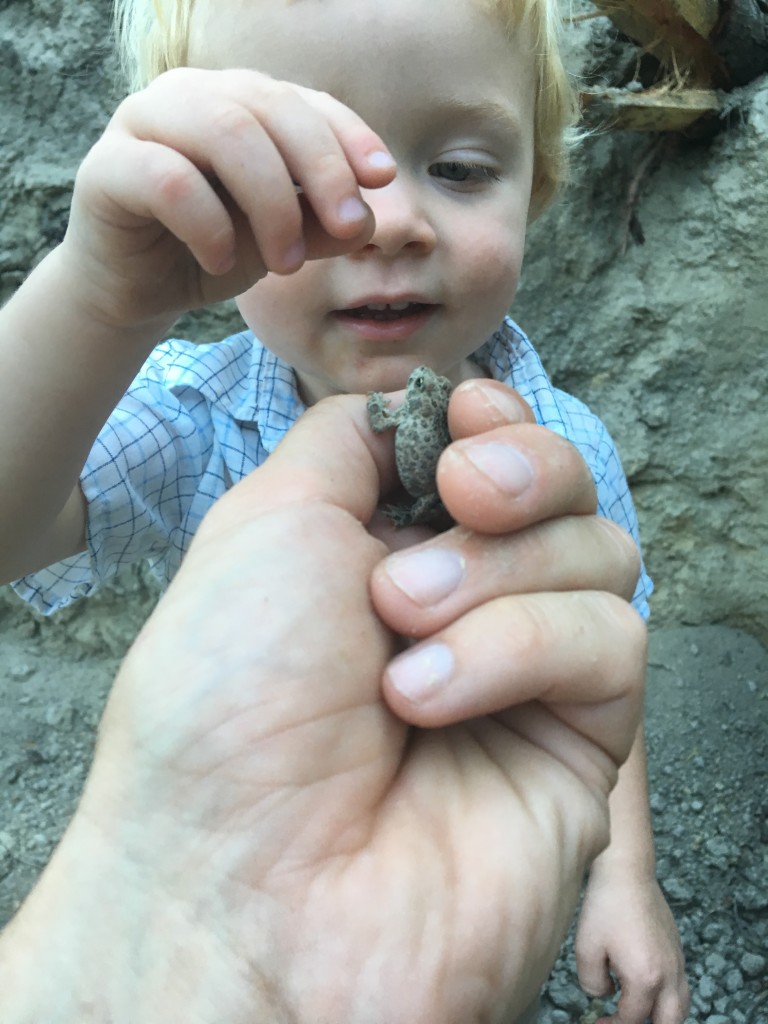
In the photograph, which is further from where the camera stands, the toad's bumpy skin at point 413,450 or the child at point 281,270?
the toad's bumpy skin at point 413,450

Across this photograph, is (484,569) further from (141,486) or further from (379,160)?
(141,486)

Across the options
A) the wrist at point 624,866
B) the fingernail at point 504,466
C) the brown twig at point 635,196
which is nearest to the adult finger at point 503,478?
the fingernail at point 504,466

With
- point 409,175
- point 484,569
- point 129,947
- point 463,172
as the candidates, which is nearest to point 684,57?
point 463,172

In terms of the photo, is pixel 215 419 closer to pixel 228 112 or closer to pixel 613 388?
pixel 228 112

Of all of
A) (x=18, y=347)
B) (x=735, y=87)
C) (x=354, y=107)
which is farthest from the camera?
(x=735, y=87)

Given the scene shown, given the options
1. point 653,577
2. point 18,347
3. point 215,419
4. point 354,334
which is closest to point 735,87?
point 653,577

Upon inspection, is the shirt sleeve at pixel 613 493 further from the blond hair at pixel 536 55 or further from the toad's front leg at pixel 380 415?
the toad's front leg at pixel 380 415

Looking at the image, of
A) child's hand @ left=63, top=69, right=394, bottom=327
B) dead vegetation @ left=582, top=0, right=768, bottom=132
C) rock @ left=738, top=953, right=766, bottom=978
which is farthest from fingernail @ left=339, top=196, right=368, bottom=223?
rock @ left=738, top=953, right=766, bottom=978
